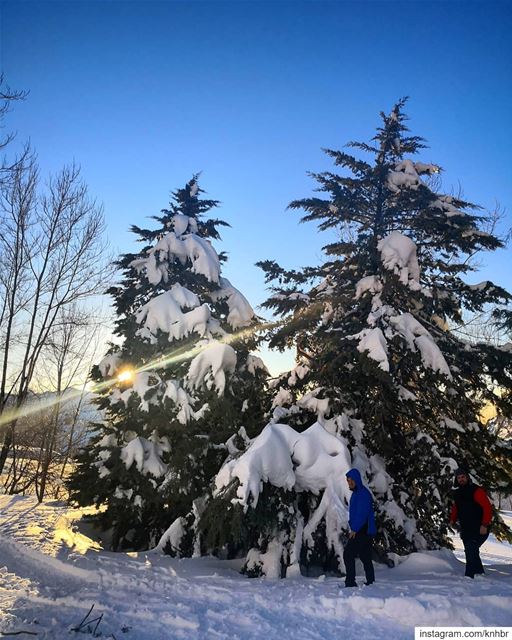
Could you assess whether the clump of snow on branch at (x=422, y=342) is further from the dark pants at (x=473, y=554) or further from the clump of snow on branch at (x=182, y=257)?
the clump of snow on branch at (x=182, y=257)

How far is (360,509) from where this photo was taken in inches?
231

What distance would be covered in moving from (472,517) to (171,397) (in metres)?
6.06

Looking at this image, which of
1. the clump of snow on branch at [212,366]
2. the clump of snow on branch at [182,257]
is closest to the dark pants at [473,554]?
the clump of snow on branch at [212,366]

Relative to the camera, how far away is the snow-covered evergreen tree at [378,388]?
21.8 ft

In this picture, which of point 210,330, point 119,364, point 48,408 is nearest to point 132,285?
point 119,364

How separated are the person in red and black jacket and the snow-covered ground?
0.87 ft

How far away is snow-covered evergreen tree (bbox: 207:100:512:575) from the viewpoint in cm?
664

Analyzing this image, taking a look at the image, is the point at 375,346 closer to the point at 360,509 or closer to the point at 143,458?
the point at 360,509

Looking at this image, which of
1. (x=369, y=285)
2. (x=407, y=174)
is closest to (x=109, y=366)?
(x=369, y=285)

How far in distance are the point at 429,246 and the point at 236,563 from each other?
817 cm

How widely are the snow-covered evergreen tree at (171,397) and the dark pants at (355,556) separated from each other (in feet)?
9.82

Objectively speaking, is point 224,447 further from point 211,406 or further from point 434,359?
point 434,359

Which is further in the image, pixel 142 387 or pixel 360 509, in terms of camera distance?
pixel 142 387

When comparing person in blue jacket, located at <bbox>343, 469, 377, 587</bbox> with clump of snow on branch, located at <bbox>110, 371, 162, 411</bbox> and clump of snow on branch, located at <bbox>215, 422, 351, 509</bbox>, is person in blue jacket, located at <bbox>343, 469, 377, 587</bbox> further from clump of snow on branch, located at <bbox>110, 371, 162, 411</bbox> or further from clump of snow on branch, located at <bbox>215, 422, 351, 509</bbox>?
clump of snow on branch, located at <bbox>110, 371, 162, 411</bbox>
